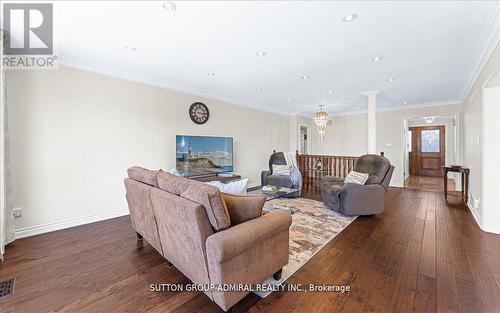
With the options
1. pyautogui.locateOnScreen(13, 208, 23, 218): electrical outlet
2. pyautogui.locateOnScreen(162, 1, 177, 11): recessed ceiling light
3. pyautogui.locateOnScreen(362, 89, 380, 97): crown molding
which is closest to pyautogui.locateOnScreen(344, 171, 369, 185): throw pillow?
pyautogui.locateOnScreen(362, 89, 380, 97): crown molding

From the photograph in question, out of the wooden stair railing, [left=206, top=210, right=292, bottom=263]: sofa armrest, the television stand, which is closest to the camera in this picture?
[left=206, top=210, right=292, bottom=263]: sofa armrest

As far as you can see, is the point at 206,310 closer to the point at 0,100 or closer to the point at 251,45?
the point at 251,45

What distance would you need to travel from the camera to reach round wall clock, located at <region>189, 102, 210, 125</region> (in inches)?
190

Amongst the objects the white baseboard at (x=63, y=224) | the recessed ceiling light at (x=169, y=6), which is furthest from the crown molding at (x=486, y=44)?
the white baseboard at (x=63, y=224)

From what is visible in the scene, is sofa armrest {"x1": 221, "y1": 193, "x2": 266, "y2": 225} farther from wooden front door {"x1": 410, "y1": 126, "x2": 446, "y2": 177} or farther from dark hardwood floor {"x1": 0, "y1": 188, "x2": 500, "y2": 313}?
wooden front door {"x1": 410, "y1": 126, "x2": 446, "y2": 177}

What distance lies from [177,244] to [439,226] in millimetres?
3770

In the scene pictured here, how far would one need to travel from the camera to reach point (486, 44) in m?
2.74

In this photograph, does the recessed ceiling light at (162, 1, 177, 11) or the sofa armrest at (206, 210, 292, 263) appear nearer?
the sofa armrest at (206, 210, 292, 263)

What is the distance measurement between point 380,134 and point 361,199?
14.5ft

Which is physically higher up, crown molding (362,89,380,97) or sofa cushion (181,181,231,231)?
crown molding (362,89,380,97)

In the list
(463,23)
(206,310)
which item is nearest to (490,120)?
(463,23)

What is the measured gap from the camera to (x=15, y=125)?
285cm

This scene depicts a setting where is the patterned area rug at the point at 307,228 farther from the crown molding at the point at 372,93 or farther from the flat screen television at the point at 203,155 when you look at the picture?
the crown molding at the point at 372,93

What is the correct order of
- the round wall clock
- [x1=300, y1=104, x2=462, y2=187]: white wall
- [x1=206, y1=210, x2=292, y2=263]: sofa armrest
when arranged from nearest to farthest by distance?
[x1=206, y1=210, x2=292, y2=263]: sofa armrest
the round wall clock
[x1=300, y1=104, x2=462, y2=187]: white wall
